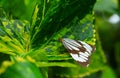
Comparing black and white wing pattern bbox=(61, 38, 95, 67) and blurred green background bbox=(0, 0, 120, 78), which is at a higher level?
blurred green background bbox=(0, 0, 120, 78)

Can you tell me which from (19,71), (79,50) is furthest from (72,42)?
(19,71)

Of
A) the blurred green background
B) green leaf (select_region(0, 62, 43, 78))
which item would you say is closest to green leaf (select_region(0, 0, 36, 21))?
the blurred green background

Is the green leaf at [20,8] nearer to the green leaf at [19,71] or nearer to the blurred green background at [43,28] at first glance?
the blurred green background at [43,28]

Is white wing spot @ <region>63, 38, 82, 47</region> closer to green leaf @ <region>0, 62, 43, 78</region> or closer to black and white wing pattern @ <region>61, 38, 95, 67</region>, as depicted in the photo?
black and white wing pattern @ <region>61, 38, 95, 67</region>

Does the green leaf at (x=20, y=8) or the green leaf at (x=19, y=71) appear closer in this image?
the green leaf at (x=19, y=71)

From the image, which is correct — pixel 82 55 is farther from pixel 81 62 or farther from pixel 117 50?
pixel 117 50

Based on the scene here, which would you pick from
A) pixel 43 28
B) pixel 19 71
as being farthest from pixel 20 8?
pixel 19 71

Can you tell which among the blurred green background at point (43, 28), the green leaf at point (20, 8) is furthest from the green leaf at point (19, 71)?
the green leaf at point (20, 8)

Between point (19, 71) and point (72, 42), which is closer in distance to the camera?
point (19, 71)

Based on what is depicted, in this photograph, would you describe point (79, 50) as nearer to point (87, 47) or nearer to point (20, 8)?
point (87, 47)
